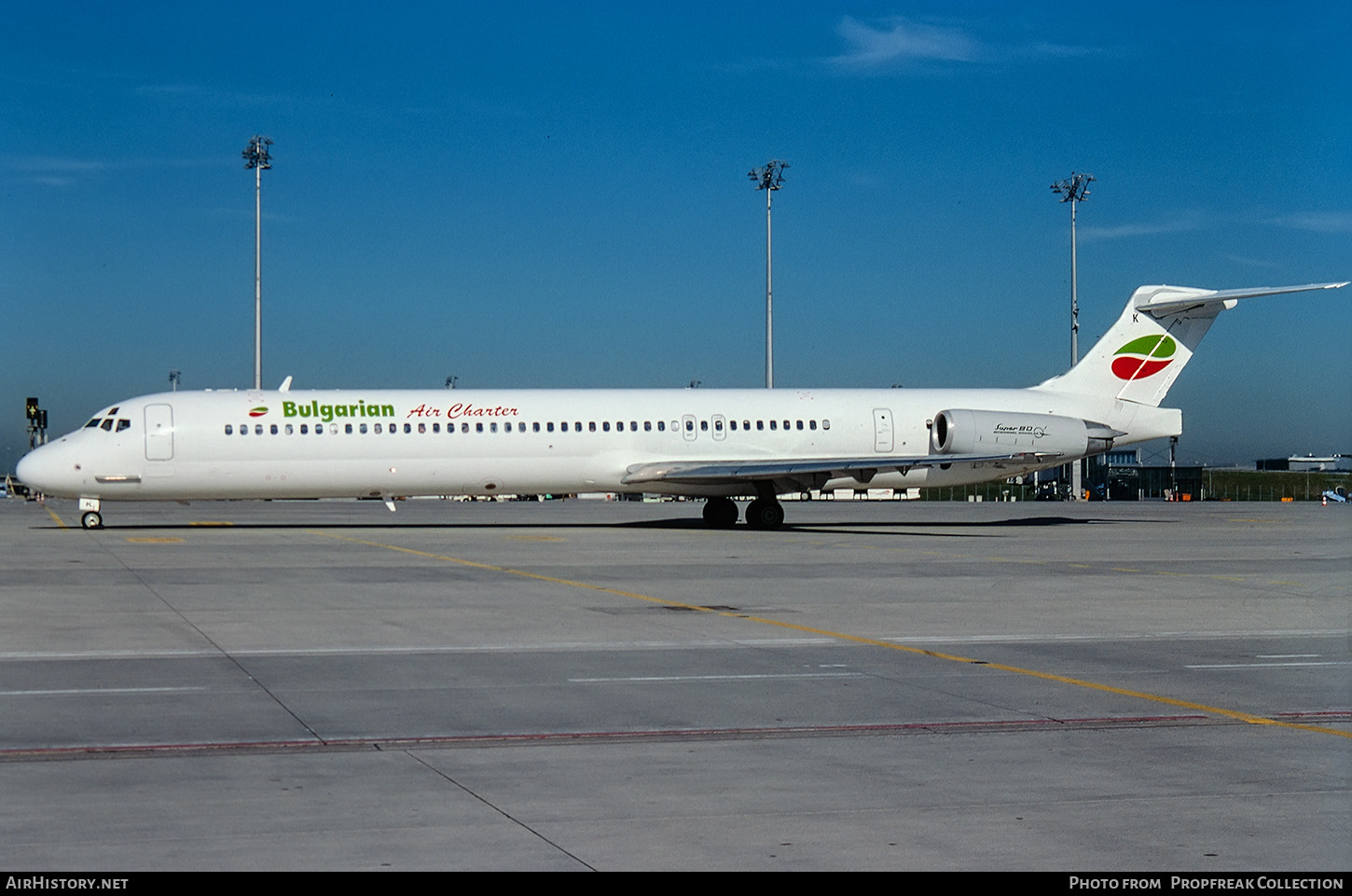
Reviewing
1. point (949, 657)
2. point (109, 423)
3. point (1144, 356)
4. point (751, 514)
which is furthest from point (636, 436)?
point (949, 657)

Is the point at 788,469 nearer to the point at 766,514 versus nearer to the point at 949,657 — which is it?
the point at 766,514

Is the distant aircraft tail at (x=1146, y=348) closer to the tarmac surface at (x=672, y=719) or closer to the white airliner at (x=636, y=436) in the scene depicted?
the white airliner at (x=636, y=436)

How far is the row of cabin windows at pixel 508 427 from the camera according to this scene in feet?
119

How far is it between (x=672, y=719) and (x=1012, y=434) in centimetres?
3066

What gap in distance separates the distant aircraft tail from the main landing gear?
10.1 metres

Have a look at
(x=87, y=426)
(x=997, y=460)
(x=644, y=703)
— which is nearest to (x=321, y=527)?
(x=87, y=426)

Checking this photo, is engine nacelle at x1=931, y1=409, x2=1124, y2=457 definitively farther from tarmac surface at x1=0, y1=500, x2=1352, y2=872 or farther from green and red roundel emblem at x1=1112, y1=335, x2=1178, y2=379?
tarmac surface at x1=0, y1=500, x2=1352, y2=872

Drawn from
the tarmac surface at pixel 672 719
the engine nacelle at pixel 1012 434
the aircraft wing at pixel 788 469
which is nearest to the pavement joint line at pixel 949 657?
the tarmac surface at pixel 672 719

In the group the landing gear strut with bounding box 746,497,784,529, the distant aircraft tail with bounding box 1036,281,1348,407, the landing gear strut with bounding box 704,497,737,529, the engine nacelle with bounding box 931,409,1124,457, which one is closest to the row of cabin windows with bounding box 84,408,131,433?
the landing gear strut with bounding box 704,497,737,529

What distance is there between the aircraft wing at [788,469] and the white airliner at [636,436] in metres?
0.06

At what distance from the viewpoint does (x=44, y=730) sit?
1002 centimetres

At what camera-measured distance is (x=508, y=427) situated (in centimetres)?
3762

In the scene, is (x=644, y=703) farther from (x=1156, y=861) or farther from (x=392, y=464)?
(x=392, y=464)
